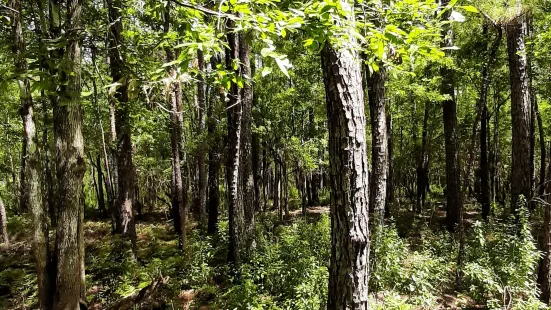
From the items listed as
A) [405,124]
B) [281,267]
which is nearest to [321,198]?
[405,124]

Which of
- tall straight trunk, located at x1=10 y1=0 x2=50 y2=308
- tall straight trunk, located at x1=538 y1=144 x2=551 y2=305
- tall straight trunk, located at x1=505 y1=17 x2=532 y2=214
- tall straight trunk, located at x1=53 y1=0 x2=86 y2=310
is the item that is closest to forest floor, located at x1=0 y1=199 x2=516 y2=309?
tall straight trunk, located at x1=538 y1=144 x2=551 y2=305

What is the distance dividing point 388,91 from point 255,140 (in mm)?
9175

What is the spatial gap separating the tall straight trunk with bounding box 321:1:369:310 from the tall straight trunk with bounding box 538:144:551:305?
4.85 m

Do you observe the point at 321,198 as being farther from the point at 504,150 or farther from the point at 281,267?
the point at 281,267

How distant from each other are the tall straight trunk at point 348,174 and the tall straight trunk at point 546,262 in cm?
485

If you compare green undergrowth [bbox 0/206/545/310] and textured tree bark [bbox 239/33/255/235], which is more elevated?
textured tree bark [bbox 239/33/255/235]

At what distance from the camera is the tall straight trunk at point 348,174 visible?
11.1ft

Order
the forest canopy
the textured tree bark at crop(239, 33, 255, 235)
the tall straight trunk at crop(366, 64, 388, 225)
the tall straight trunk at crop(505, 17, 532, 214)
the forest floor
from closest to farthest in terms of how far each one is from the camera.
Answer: the forest canopy
the forest floor
the tall straight trunk at crop(366, 64, 388, 225)
the textured tree bark at crop(239, 33, 255, 235)
the tall straight trunk at crop(505, 17, 532, 214)

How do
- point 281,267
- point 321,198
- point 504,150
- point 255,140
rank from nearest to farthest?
1. point 281,267
2. point 255,140
3. point 504,150
4. point 321,198

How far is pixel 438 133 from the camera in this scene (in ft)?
67.0

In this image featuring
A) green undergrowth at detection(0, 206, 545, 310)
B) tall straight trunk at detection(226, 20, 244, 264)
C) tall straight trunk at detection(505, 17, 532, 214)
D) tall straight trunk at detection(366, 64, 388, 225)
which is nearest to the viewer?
green undergrowth at detection(0, 206, 545, 310)

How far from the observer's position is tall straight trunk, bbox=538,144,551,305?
20.2 ft

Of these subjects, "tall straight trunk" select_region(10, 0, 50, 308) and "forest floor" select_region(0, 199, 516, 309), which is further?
"forest floor" select_region(0, 199, 516, 309)

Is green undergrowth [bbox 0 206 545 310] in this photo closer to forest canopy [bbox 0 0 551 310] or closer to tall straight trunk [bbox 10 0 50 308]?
forest canopy [bbox 0 0 551 310]
